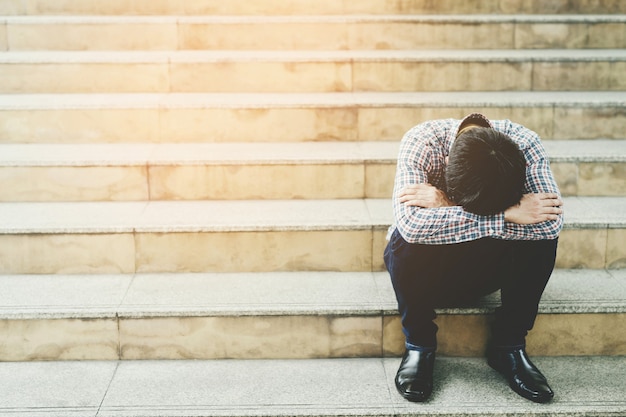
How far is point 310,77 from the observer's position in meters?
3.67

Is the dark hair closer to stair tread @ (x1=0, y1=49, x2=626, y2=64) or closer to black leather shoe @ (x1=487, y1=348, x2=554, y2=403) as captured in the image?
black leather shoe @ (x1=487, y1=348, x2=554, y2=403)

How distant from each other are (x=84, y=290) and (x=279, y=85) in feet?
5.37

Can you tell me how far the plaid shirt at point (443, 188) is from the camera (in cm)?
216

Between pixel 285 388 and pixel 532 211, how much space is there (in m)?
1.03

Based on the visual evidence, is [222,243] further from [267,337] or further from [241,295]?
[267,337]

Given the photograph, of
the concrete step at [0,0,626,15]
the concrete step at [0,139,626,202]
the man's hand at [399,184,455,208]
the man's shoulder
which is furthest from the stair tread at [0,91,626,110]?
the man's hand at [399,184,455,208]

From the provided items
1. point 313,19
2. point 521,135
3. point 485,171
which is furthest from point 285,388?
point 313,19

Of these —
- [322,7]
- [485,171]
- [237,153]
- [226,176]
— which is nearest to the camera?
[485,171]

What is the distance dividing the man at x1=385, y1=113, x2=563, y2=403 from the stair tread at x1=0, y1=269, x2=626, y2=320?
197 millimetres

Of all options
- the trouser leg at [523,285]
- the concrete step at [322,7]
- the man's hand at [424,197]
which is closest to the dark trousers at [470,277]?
the trouser leg at [523,285]

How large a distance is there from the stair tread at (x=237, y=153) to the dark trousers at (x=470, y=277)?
898 mm

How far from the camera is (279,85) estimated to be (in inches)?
145

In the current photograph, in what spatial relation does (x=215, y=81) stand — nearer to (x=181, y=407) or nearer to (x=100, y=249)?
(x=100, y=249)

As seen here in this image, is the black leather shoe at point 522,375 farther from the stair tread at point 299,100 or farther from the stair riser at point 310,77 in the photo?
the stair riser at point 310,77
